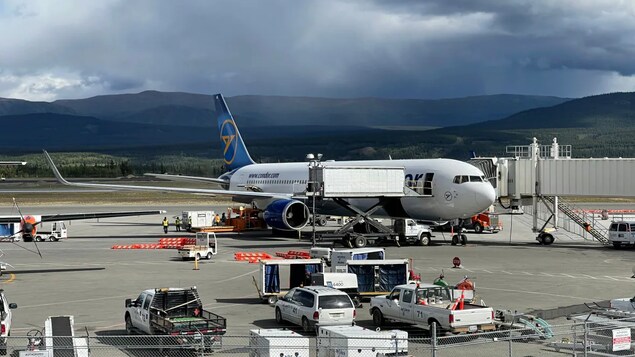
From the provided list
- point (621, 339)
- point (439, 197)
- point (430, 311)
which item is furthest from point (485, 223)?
point (621, 339)

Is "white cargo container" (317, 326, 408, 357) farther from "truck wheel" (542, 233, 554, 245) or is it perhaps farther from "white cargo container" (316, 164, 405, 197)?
"truck wheel" (542, 233, 554, 245)

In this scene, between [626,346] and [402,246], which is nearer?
[626,346]

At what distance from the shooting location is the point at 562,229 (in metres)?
74.2

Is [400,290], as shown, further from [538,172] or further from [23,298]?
[538,172]

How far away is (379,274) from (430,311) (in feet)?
29.2

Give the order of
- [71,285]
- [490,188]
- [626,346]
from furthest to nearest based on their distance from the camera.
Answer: [490,188] < [71,285] < [626,346]

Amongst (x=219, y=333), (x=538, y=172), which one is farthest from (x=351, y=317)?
(x=538, y=172)

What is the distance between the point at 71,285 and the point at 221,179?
45.4 meters

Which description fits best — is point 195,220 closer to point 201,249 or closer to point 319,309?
point 201,249

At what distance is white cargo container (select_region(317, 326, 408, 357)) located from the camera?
20.6m

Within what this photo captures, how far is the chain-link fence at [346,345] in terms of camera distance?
66.8 feet

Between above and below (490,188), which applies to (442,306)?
below

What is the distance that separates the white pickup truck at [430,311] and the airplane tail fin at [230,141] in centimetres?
5648

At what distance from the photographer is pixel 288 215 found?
205 ft
